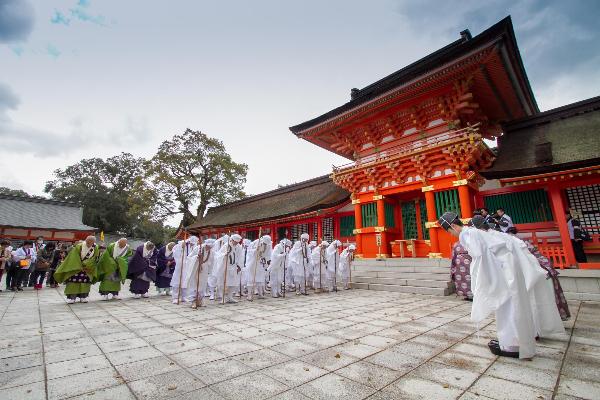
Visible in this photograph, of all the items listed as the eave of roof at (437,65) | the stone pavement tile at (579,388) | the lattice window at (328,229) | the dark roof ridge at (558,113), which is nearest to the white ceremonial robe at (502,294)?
the stone pavement tile at (579,388)

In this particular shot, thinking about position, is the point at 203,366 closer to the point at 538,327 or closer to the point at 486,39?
the point at 538,327

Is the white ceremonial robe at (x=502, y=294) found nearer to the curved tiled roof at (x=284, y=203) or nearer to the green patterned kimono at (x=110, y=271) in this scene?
the green patterned kimono at (x=110, y=271)

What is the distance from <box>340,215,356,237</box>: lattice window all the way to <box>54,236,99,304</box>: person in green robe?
416 inches

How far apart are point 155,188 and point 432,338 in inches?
1005

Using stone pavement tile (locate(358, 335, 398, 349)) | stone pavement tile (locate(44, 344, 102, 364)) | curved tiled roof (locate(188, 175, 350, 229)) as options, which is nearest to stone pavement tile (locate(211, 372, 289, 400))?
stone pavement tile (locate(358, 335, 398, 349))

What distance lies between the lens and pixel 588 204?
852cm

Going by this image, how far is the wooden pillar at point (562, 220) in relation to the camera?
780cm

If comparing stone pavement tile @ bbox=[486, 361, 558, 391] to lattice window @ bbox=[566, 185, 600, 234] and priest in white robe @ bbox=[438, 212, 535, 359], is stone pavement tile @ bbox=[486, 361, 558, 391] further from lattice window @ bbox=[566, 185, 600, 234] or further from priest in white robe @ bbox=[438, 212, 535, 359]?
lattice window @ bbox=[566, 185, 600, 234]

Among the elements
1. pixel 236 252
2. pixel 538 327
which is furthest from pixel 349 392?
pixel 236 252

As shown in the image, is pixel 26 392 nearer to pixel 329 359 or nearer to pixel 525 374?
pixel 329 359

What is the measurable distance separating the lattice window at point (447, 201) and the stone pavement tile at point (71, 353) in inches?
412

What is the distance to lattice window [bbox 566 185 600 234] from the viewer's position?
328 inches

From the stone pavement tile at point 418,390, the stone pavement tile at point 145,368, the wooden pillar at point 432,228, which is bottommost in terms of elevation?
the stone pavement tile at point 418,390

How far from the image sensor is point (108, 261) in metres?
8.08
